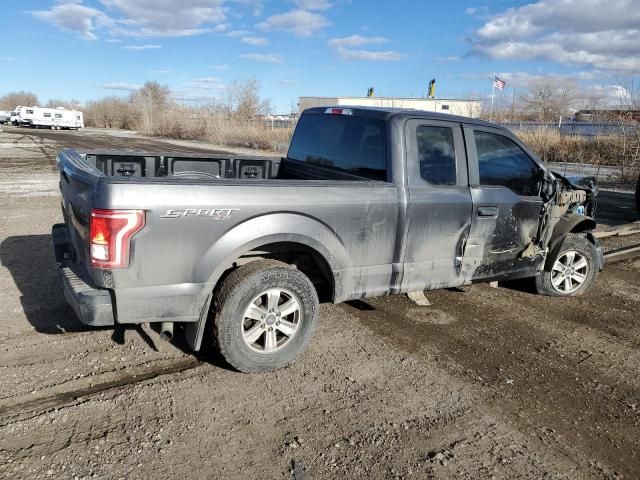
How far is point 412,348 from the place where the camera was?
167 inches

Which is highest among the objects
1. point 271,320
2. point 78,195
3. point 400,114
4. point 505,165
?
point 400,114

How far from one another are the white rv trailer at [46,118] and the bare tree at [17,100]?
253ft

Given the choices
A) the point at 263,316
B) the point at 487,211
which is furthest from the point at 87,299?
the point at 487,211

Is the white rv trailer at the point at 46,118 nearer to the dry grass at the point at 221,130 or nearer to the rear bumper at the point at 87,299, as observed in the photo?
the dry grass at the point at 221,130

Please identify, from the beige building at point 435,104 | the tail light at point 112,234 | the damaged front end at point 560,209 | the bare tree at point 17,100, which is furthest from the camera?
the bare tree at point 17,100

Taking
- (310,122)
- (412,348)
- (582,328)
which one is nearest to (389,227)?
(412,348)

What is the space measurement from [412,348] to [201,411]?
1860 millimetres

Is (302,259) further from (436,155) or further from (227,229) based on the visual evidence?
(436,155)

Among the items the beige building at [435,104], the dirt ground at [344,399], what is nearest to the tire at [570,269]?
the dirt ground at [344,399]

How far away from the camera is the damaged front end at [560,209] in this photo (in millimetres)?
4992

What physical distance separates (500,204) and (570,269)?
1.65 metres

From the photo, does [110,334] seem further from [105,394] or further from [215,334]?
[215,334]

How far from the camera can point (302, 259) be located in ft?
13.3

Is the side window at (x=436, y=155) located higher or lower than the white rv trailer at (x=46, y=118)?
higher
